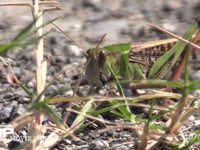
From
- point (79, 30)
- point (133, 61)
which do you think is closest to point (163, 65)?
point (133, 61)

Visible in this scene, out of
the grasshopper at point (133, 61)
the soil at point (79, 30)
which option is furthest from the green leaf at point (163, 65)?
the soil at point (79, 30)

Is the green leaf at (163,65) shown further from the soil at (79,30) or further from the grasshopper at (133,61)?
the soil at (79,30)

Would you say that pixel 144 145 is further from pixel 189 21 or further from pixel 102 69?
pixel 189 21

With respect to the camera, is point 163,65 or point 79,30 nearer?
point 163,65

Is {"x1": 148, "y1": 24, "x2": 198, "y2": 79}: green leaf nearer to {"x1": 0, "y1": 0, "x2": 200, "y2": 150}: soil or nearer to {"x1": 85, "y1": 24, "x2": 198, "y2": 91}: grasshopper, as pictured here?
{"x1": 85, "y1": 24, "x2": 198, "y2": 91}: grasshopper

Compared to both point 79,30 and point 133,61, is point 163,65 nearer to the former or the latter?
point 133,61

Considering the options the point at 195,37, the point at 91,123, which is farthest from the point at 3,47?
the point at 195,37
